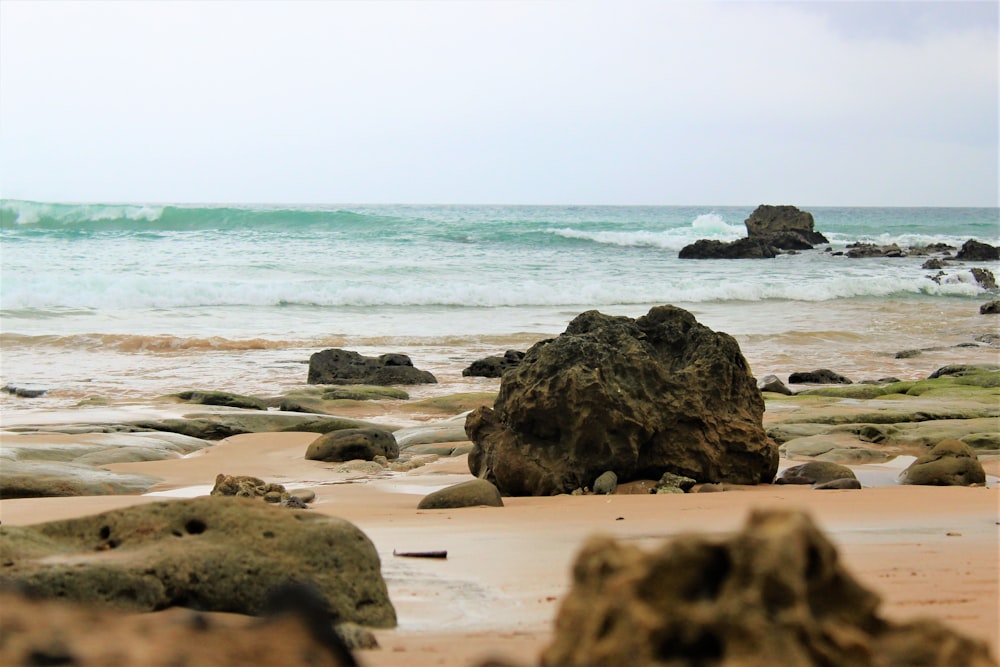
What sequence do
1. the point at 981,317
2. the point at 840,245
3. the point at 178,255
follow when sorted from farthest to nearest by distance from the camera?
the point at 840,245, the point at 178,255, the point at 981,317

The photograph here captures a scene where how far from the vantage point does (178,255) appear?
3303 cm

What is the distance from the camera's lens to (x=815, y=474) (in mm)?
6508

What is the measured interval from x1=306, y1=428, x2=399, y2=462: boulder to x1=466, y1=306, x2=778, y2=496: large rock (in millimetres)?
1271

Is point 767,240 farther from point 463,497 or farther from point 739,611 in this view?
point 739,611

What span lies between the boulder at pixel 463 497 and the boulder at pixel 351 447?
2.19 m

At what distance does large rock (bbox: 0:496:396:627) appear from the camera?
106 inches

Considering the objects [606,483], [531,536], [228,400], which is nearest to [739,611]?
[531,536]

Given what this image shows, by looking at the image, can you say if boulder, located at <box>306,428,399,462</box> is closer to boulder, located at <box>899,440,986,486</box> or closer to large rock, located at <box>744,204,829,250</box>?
boulder, located at <box>899,440,986,486</box>

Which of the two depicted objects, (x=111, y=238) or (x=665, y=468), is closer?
(x=665, y=468)

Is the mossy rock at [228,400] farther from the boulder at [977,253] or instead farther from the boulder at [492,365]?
the boulder at [977,253]

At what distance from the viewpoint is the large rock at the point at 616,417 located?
6.25 meters

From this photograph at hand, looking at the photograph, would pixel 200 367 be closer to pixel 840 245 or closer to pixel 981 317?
pixel 981 317

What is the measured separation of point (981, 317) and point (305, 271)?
1805cm

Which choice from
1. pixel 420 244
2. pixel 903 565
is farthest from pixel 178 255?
pixel 903 565
